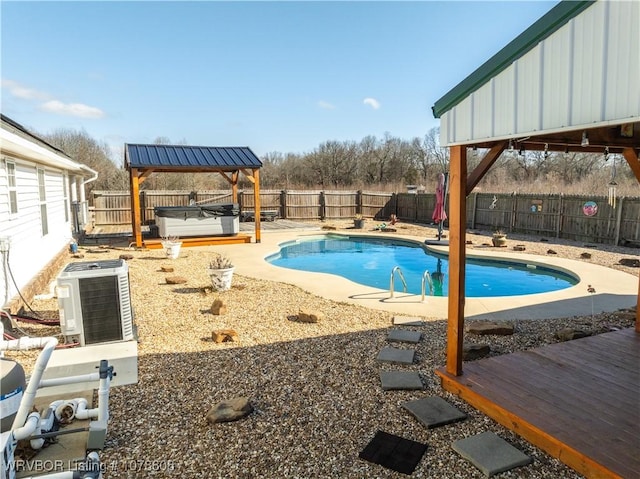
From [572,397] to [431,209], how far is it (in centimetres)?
1721

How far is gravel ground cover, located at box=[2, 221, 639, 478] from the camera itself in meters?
2.60

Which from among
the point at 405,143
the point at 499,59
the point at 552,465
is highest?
the point at 405,143

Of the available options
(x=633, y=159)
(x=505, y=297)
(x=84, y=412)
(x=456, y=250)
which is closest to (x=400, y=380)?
(x=456, y=250)

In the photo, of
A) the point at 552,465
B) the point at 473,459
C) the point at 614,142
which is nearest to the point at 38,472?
the point at 473,459

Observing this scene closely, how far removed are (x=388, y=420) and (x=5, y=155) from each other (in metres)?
6.64

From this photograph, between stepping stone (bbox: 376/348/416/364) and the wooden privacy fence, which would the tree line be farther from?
stepping stone (bbox: 376/348/416/364)

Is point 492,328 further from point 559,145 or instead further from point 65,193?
point 65,193

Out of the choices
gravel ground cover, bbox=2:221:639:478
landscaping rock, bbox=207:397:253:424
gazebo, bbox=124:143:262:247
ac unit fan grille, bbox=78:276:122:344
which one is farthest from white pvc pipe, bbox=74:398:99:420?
gazebo, bbox=124:143:262:247

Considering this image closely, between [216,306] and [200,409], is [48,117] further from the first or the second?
[200,409]

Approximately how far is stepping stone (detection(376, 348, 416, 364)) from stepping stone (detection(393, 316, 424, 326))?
100cm

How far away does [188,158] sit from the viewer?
43.1 ft

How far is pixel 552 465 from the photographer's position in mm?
2564

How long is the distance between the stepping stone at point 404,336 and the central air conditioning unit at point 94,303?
3.12 meters

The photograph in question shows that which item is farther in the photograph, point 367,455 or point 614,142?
point 614,142
